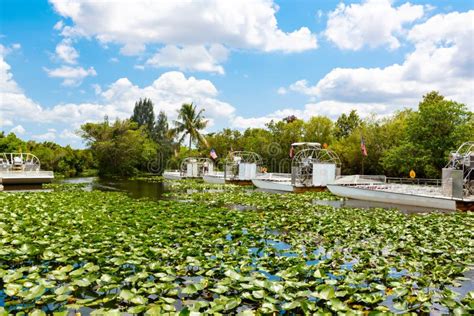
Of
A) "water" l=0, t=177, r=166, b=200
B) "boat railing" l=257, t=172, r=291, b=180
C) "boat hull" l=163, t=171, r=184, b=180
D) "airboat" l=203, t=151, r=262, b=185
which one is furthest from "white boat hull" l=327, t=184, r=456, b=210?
"boat hull" l=163, t=171, r=184, b=180

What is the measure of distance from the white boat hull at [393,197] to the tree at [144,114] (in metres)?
52.9

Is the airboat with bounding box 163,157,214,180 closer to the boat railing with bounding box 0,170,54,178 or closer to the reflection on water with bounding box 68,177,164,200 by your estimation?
the reflection on water with bounding box 68,177,164,200

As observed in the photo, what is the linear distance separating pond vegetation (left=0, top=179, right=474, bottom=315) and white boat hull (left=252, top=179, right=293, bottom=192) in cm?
1716

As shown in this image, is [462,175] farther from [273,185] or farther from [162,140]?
[162,140]

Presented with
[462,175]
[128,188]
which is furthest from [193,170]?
[462,175]

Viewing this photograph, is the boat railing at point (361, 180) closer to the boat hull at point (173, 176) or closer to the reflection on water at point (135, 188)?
the reflection on water at point (135, 188)

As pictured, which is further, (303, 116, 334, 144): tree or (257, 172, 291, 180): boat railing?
(303, 116, 334, 144): tree

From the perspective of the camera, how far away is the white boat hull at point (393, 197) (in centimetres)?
1831

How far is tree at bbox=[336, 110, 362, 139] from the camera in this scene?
164 ft

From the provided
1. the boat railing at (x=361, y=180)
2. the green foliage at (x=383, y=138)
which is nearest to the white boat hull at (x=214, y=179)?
the green foliage at (x=383, y=138)

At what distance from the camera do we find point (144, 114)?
72500mm

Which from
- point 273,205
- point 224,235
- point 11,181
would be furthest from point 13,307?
point 11,181

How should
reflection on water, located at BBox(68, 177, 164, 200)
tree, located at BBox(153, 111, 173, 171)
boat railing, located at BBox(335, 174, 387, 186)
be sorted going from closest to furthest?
reflection on water, located at BBox(68, 177, 164, 200), boat railing, located at BBox(335, 174, 387, 186), tree, located at BBox(153, 111, 173, 171)

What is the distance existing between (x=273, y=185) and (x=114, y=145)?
109ft
